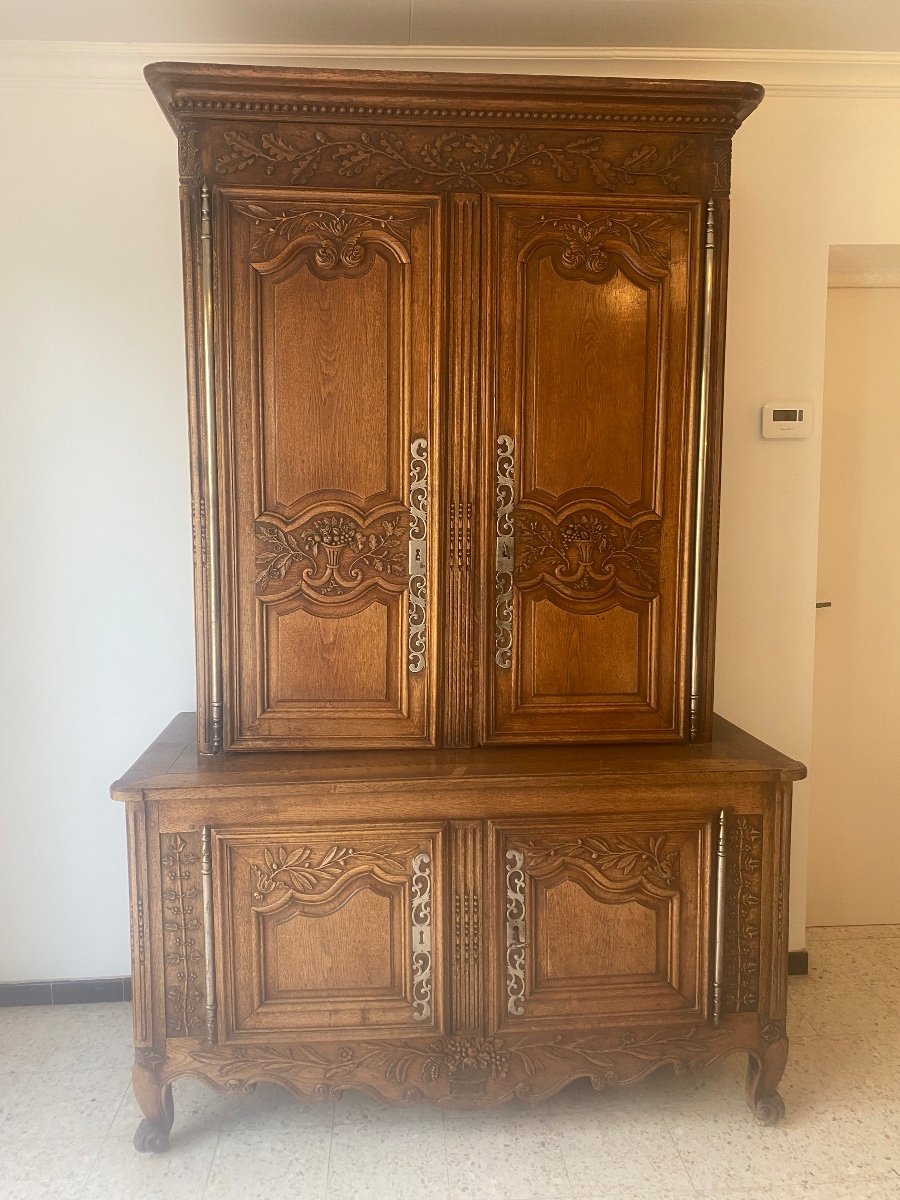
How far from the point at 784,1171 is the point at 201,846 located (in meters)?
1.45

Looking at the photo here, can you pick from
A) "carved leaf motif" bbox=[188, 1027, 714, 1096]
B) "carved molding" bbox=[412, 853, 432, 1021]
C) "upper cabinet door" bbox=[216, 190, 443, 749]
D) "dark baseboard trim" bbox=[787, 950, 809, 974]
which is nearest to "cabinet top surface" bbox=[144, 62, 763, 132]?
"upper cabinet door" bbox=[216, 190, 443, 749]

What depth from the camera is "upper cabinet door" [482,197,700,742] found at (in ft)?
6.45

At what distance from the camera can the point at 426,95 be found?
187 cm

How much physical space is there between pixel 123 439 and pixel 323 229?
888 mm

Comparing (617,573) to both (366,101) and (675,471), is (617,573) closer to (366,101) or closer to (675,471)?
(675,471)

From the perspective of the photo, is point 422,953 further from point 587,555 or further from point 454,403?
point 454,403

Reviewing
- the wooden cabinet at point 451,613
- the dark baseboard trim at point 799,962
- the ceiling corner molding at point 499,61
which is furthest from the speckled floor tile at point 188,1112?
the ceiling corner molding at point 499,61

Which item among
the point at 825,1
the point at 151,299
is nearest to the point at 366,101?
the point at 151,299

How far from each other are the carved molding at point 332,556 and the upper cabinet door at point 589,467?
0.75ft

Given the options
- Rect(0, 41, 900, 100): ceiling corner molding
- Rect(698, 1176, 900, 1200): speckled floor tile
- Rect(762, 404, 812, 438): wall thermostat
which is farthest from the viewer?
Rect(762, 404, 812, 438): wall thermostat

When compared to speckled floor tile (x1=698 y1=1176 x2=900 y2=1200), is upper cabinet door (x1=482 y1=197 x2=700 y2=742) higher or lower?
higher

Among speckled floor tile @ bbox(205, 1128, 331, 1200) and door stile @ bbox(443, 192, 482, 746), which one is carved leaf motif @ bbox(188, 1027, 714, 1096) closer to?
speckled floor tile @ bbox(205, 1128, 331, 1200)

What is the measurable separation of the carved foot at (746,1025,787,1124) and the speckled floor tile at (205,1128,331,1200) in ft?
3.28

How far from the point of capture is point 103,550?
7.98 ft
